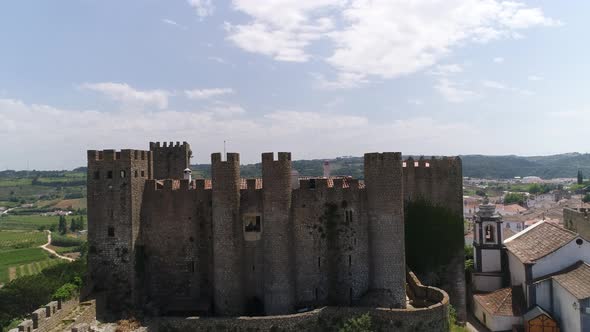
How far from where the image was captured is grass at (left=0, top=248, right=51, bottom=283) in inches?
3017

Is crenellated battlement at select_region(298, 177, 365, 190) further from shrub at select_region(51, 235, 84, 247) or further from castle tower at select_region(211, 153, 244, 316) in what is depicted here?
shrub at select_region(51, 235, 84, 247)

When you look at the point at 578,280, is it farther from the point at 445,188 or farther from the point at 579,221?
the point at 579,221

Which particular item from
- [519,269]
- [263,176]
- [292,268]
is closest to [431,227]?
[519,269]

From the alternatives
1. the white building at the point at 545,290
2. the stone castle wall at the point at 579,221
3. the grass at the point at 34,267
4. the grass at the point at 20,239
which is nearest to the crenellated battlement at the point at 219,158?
the white building at the point at 545,290

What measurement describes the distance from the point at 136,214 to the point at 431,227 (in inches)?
754

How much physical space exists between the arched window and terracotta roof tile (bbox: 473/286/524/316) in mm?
4305

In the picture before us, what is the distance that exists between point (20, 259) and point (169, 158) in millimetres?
75114

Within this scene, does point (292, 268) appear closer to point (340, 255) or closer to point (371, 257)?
point (340, 255)

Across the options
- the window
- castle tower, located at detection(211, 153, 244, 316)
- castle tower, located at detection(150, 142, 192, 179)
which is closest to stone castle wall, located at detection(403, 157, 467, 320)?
the window

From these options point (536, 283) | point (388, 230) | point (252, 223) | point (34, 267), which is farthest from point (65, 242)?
point (536, 283)

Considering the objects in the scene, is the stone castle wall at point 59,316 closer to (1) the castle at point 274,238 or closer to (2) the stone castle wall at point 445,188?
(1) the castle at point 274,238

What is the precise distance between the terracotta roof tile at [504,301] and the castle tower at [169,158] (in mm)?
23536

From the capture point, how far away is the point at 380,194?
24.1 meters

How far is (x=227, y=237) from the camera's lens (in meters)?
23.8
